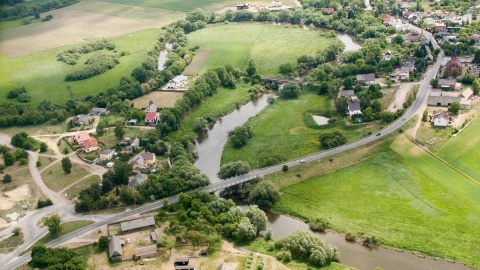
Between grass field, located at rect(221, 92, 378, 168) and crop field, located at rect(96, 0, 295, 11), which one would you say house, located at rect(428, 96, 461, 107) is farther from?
crop field, located at rect(96, 0, 295, 11)

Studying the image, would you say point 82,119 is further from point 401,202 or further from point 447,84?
point 447,84

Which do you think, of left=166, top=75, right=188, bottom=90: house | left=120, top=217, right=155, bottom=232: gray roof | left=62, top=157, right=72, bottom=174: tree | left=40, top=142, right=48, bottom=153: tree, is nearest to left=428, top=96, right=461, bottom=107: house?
left=166, top=75, right=188, bottom=90: house

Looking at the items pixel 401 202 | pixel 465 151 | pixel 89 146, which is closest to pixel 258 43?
pixel 89 146

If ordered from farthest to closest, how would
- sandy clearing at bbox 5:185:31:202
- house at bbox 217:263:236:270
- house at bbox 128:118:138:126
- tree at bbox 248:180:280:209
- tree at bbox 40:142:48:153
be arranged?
house at bbox 128:118:138:126, tree at bbox 40:142:48:153, sandy clearing at bbox 5:185:31:202, tree at bbox 248:180:280:209, house at bbox 217:263:236:270

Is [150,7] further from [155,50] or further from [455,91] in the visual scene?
[455,91]

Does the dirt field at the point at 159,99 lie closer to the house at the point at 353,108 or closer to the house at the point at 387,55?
the house at the point at 353,108
